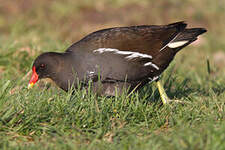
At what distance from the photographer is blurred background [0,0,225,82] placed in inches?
373

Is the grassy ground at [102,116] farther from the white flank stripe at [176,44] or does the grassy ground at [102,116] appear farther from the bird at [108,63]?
the white flank stripe at [176,44]

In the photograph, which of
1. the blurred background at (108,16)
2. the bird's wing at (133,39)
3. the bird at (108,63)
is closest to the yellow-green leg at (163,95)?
the bird at (108,63)

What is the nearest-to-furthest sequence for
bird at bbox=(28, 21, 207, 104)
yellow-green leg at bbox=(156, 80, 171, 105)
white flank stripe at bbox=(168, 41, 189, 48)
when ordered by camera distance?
bird at bbox=(28, 21, 207, 104)
yellow-green leg at bbox=(156, 80, 171, 105)
white flank stripe at bbox=(168, 41, 189, 48)

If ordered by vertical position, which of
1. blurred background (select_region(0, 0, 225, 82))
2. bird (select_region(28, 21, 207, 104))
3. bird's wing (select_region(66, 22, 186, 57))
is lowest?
bird (select_region(28, 21, 207, 104))

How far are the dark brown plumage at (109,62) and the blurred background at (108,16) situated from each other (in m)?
3.92

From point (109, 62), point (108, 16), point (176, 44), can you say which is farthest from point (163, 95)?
point (108, 16)

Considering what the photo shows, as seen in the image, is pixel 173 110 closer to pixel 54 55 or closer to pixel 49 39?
pixel 54 55

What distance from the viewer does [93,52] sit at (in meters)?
4.38

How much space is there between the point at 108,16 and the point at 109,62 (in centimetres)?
642

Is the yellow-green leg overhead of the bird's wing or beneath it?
beneath

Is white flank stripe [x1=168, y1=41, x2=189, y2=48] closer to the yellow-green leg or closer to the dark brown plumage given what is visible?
the dark brown plumage

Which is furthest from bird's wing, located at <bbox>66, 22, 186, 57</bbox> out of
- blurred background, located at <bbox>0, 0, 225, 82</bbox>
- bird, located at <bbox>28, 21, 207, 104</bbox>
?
blurred background, located at <bbox>0, 0, 225, 82</bbox>

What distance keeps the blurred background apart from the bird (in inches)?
154

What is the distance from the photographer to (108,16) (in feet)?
34.8
